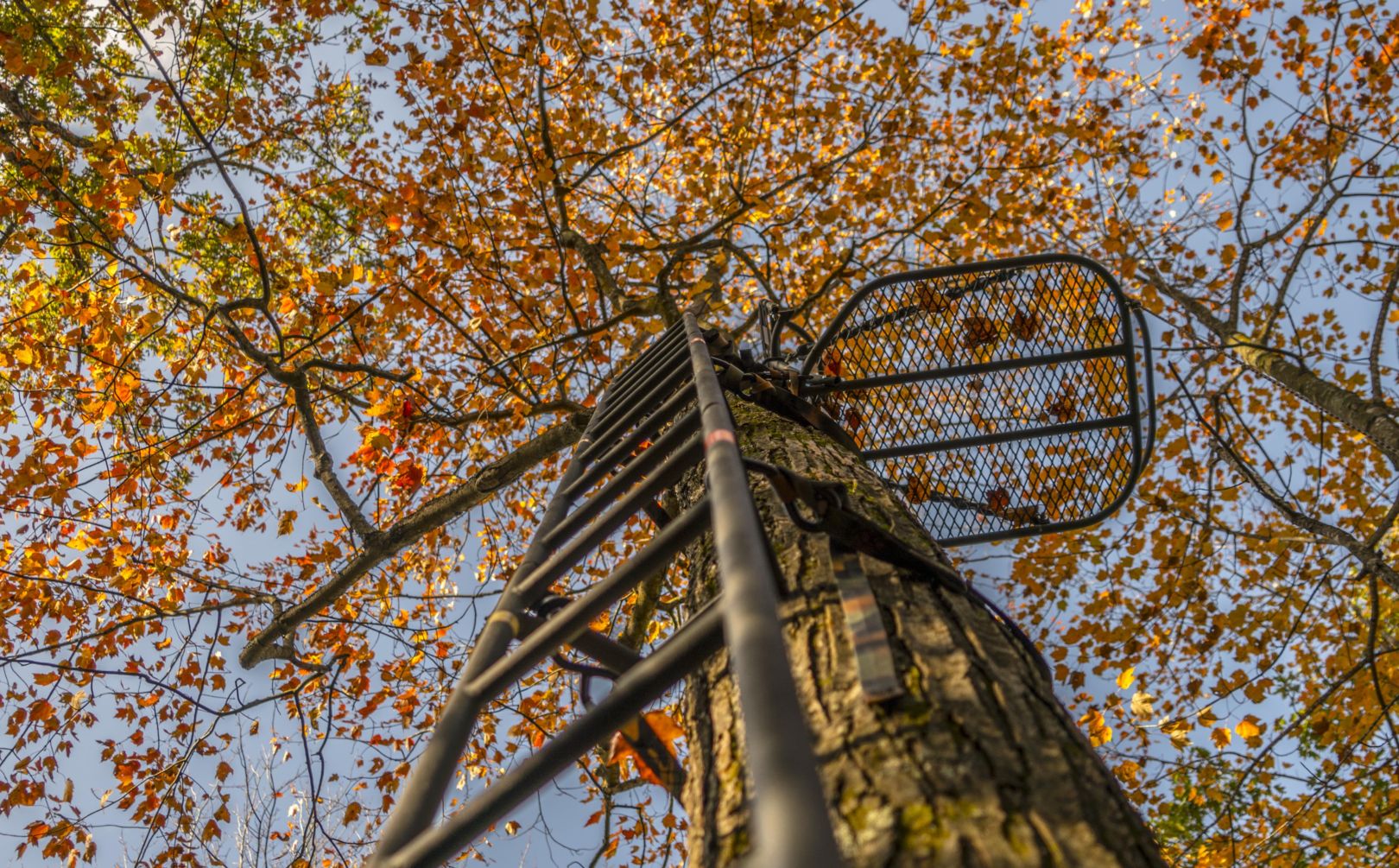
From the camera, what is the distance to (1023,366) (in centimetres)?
271

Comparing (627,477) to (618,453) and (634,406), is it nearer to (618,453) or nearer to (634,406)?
(618,453)

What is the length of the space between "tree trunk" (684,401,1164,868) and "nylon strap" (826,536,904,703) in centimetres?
3

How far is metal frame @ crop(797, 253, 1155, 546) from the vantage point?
259 centimetres

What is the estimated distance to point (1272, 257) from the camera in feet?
25.8

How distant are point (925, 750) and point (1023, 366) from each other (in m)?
2.06

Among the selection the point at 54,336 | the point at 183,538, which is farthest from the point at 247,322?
the point at 183,538

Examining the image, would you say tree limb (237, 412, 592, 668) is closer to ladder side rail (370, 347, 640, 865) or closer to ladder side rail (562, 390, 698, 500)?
ladder side rail (562, 390, 698, 500)

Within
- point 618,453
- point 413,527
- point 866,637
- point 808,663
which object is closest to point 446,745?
point 808,663

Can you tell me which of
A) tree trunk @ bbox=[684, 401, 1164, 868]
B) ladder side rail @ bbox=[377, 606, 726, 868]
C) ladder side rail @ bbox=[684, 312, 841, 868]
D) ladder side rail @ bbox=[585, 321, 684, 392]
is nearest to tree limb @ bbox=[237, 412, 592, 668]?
ladder side rail @ bbox=[585, 321, 684, 392]

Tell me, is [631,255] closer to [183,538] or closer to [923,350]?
[923,350]

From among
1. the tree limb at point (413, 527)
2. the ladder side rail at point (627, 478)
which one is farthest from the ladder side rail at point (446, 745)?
the tree limb at point (413, 527)

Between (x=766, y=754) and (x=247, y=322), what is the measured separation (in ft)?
30.9

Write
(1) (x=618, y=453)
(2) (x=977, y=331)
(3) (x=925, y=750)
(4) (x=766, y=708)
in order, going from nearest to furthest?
(4) (x=766, y=708) < (3) (x=925, y=750) < (1) (x=618, y=453) < (2) (x=977, y=331)

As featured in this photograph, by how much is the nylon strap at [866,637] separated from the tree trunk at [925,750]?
0.09 feet
